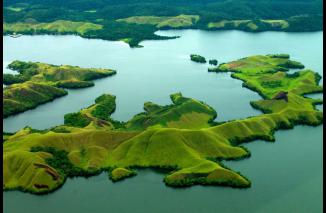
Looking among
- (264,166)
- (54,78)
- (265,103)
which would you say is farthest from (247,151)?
(54,78)

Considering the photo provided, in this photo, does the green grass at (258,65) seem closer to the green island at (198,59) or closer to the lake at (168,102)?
the lake at (168,102)

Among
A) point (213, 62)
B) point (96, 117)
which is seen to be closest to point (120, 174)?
point (96, 117)

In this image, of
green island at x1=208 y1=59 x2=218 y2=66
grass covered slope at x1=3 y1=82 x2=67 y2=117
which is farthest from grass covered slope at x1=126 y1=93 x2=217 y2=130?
green island at x1=208 y1=59 x2=218 y2=66

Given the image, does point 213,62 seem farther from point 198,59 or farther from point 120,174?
point 120,174

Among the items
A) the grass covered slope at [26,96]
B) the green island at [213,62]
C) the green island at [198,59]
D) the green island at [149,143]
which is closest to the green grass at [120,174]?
the green island at [149,143]

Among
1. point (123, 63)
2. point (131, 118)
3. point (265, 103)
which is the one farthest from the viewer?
point (123, 63)

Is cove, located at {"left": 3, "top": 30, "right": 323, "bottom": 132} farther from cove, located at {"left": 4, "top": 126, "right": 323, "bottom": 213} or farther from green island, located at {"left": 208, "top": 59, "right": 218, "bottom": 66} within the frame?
cove, located at {"left": 4, "top": 126, "right": 323, "bottom": 213}

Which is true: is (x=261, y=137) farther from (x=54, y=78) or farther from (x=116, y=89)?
(x=54, y=78)
